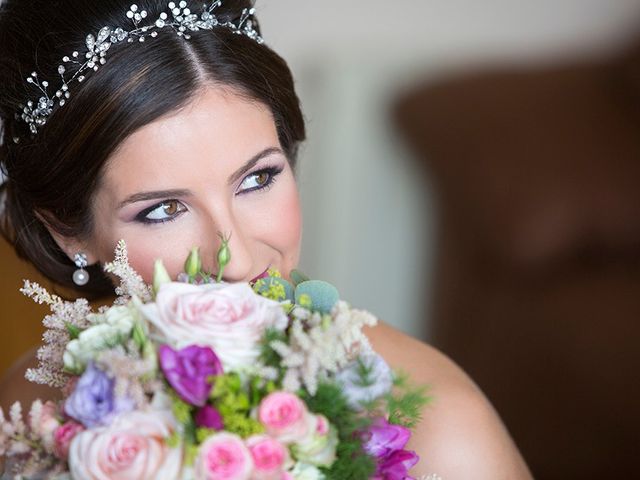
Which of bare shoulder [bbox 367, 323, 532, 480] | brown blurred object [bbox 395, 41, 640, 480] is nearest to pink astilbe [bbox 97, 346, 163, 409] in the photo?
bare shoulder [bbox 367, 323, 532, 480]

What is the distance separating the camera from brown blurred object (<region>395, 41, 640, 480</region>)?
2299 mm

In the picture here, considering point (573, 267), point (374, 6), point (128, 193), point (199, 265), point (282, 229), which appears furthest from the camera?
point (374, 6)

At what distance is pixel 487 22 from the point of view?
10.0 feet

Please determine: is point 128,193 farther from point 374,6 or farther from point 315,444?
point 374,6

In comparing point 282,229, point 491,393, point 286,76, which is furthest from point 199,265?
point 491,393

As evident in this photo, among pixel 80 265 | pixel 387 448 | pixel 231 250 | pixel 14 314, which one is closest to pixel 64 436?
pixel 387 448

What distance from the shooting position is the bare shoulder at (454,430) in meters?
1.57

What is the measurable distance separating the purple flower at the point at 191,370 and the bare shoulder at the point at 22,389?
1046 millimetres

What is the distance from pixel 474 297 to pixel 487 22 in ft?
3.06

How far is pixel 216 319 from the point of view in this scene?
925 millimetres

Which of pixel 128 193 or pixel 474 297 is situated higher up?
pixel 128 193

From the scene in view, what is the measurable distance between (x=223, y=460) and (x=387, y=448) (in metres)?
0.20

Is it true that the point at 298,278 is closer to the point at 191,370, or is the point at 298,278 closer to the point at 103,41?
the point at 191,370

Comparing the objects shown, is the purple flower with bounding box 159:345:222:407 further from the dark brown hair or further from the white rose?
the dark brown hair
